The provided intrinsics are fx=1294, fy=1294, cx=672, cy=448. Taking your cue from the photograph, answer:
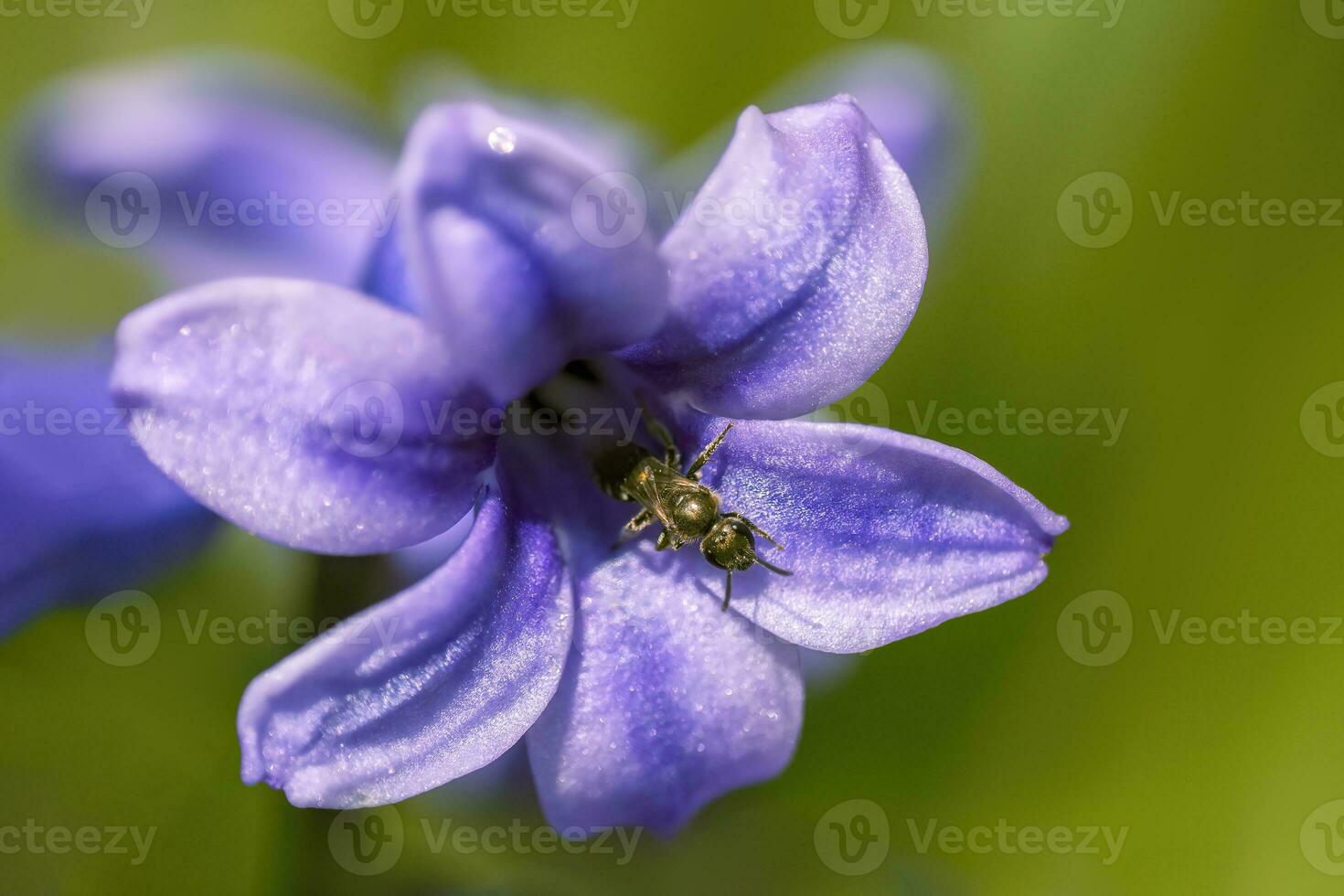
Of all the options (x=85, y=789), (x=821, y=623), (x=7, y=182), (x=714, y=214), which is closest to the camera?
(x=714, y=214)

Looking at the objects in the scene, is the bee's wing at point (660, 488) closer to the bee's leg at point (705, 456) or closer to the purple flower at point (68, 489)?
the bee's leg at point (705, 456)

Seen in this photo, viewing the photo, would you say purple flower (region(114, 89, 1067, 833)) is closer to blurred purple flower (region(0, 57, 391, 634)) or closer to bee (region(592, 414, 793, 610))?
bee (region(592, 414, 793, 610))

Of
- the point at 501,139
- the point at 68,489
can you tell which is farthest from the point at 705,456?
the point at 68,489

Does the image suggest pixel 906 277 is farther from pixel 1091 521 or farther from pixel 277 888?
pixel 277 888

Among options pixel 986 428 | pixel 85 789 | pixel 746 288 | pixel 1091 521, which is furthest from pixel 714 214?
pixel 85 789

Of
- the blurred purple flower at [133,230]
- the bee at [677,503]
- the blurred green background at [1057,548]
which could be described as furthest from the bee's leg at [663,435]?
the blurred green background at [1057,548]

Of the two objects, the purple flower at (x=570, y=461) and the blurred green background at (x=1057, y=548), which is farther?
the blurred green background at (x=1057, y=548)
